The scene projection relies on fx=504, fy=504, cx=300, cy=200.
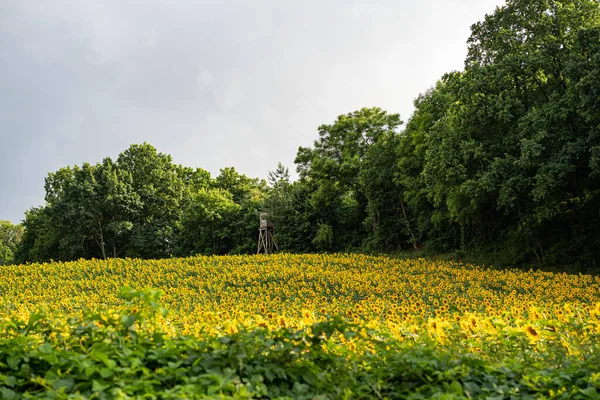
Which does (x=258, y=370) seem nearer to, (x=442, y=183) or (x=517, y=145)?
(x=517, y=145)

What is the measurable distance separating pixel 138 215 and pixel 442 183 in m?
24.9

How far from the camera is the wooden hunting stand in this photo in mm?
28641

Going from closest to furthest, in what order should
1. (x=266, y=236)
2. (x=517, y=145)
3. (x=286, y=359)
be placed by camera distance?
(x=286, y=359)
(x=517, y=145)
(x=266, y=236)

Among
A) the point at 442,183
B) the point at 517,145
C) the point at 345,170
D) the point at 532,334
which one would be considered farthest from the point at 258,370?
the point at 345,170

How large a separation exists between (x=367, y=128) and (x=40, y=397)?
26333 millimetres

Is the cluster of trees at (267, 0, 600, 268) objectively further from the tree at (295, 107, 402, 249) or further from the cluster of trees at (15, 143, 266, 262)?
the cluster of trees at (15, 143, 266, 262)

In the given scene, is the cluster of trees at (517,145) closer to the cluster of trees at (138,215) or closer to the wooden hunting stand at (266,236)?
the wooden hunting stand at (266,236)

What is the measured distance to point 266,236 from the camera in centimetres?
2880

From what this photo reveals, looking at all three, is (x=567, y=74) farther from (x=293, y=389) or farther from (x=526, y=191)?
(x=293, y=389)

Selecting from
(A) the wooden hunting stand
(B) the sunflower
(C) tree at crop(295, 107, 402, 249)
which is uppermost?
(C) tree at crop(295, 107, 402, 249)

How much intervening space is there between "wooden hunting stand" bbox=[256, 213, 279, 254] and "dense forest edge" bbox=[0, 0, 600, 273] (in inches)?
25.1

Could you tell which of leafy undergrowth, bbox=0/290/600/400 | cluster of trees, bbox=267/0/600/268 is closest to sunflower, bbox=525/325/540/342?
leafy undergrowth, bbox=0/290/600/400

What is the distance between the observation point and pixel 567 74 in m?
14.0

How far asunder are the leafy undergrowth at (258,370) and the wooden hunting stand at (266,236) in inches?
980
